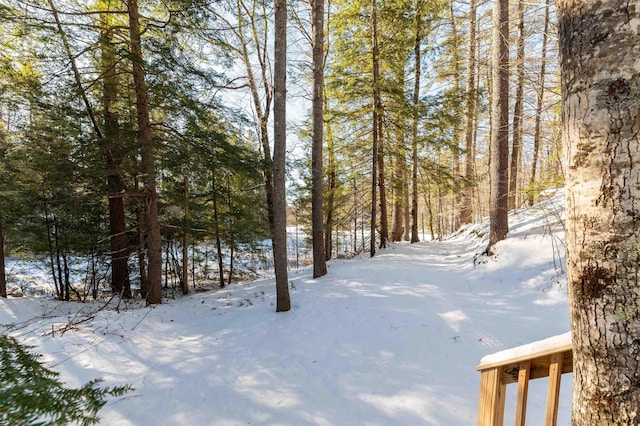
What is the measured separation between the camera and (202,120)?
5645 millimetres

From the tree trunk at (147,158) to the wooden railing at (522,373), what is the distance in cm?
574

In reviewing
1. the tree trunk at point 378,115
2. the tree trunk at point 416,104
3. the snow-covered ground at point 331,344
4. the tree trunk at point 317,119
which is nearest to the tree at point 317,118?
the tree trunk at point 317,119

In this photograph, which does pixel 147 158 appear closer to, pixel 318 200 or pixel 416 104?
pixel 318 200

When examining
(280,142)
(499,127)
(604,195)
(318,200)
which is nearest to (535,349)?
(604,195)

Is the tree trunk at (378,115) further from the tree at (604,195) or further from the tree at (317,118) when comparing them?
the tree at (604,195)

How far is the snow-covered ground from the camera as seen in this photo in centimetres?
257

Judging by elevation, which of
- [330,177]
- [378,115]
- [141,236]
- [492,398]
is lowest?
[492,398]

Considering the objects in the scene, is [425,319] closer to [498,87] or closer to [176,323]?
[176,323]

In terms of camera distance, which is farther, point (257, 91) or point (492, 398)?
point (257, 91)

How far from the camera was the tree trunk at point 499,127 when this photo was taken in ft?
18.5

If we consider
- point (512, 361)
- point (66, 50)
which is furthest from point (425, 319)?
point (66, 50)

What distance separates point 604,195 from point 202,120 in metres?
6.03

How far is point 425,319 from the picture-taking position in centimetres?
394

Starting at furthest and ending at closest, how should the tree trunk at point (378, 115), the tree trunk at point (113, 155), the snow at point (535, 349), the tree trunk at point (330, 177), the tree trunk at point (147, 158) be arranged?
1. the tree trunk at point (330, 177)
2. the tree trunk at point (378, 115)
3. the tree trunk at point (113, 155)
4. the tree trunk at point (147, 158)
5. the snow at point (535, 349)
